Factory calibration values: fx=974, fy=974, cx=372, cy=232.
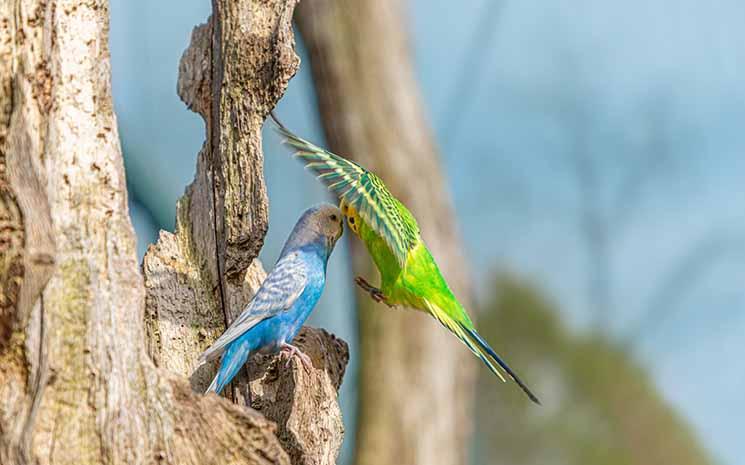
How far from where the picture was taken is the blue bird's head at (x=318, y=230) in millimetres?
2924

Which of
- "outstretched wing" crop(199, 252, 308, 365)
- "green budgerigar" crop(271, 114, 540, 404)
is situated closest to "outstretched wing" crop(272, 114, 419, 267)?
"green budgerigar" crop(271, 114, 540, 404)

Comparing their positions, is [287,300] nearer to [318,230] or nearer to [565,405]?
[318,230]

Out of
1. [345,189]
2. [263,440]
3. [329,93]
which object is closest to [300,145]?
[345,189]

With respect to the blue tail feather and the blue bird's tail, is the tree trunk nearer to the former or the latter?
the blue bird's tail

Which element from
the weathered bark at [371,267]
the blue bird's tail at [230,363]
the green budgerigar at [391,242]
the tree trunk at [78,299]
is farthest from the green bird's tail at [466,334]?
the weathered bark at [371,267]

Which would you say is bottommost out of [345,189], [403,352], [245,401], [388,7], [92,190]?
[245,401]

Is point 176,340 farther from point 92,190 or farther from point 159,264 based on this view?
point 92,190

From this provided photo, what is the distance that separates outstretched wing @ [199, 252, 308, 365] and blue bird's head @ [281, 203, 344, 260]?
60 millimetres

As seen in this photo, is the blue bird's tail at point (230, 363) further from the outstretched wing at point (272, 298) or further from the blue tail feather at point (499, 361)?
the blue tail feather at point (499, 361)

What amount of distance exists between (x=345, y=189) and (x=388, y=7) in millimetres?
4592

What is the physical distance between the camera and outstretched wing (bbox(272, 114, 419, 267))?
2746 millimetres

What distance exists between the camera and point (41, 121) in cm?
225

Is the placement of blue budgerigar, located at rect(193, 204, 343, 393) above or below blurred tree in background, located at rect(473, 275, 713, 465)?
below

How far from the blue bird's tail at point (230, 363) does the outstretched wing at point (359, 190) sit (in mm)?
506
